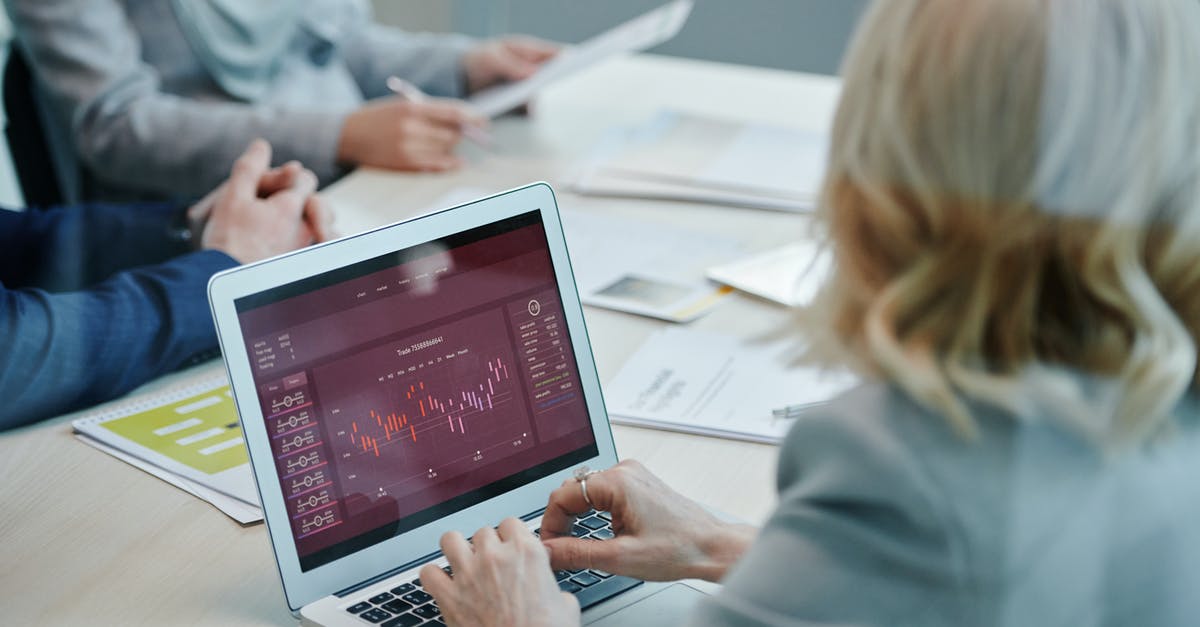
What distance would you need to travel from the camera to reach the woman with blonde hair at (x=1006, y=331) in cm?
52

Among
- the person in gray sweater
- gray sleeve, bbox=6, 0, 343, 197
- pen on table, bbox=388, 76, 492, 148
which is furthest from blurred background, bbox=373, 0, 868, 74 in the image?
gray sleeve, bbox=6, 0, 343, 197

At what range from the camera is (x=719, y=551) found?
779 millimetres

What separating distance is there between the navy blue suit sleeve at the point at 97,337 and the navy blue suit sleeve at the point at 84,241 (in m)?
0.21

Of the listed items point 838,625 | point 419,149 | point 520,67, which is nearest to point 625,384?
point 838,625

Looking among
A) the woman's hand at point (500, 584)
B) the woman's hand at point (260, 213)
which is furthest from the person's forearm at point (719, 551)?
the woman's hand at point (260, 213)

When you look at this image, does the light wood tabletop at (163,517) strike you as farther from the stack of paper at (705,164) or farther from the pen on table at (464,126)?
the pen on table at (464,126)

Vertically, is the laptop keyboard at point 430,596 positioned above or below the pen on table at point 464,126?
below

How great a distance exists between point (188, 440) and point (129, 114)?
0.80 m

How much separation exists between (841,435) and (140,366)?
70 cm

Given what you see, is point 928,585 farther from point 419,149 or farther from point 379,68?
point 379,68

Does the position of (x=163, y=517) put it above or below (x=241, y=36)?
below

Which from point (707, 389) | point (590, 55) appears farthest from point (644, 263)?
point (590, 55)

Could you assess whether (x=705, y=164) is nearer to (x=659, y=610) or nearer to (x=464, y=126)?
(x=464, y=126)

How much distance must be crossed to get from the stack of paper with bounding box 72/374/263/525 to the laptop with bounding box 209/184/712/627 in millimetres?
144
